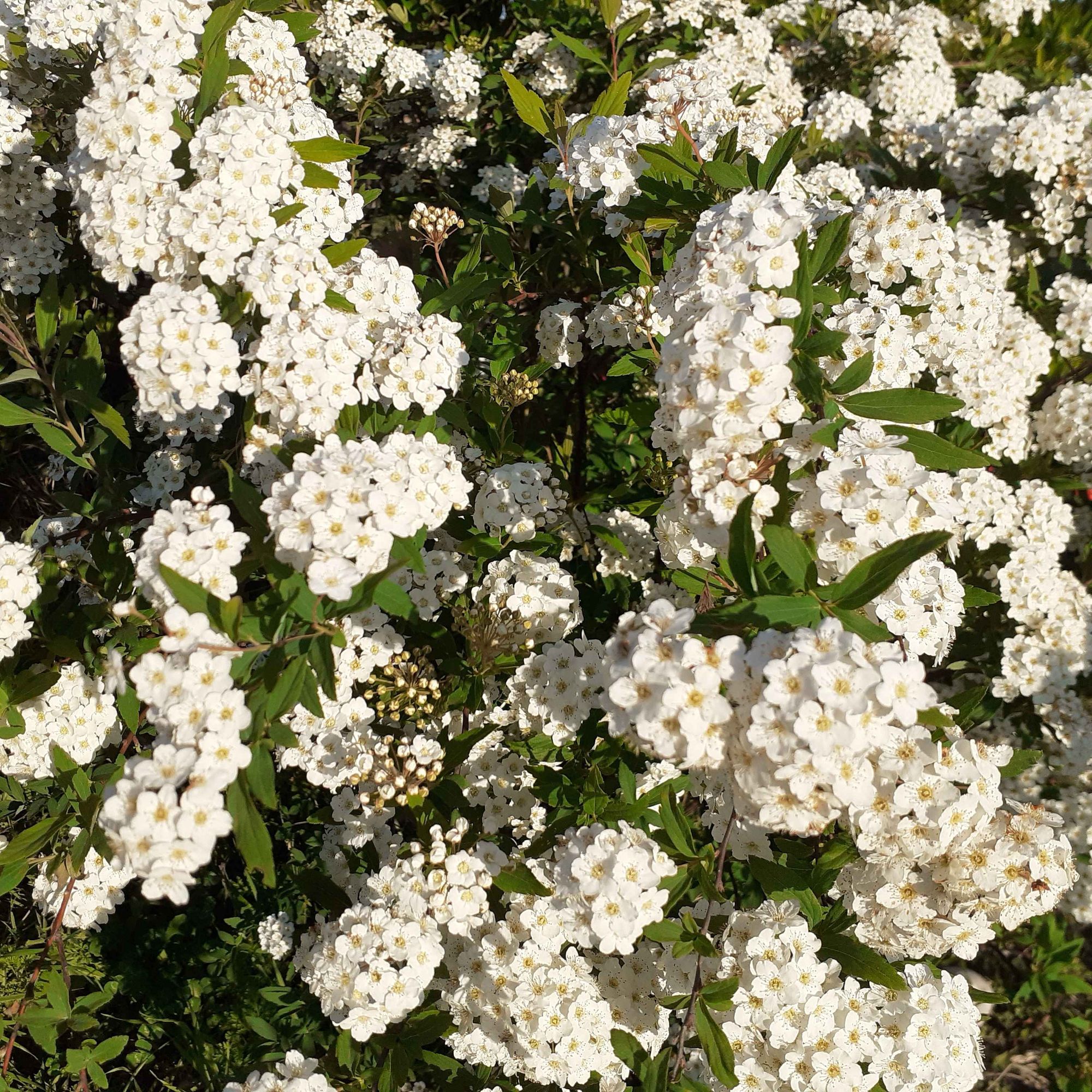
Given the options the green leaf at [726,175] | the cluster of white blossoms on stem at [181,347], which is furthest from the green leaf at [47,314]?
the green leaf at [726,175]

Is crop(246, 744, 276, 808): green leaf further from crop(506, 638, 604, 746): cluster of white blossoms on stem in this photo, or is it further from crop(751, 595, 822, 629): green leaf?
crop(751, 595, 822, 629): green leaf

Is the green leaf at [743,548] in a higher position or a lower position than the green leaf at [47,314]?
higher

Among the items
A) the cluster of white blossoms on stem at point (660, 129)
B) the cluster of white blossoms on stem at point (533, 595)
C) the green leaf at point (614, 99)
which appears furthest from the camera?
the green leaf at point (614, 99)

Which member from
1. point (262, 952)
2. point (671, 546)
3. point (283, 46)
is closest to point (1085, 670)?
point (671, 546)

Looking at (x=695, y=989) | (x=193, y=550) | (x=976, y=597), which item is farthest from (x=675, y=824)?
(x=193, y=550)

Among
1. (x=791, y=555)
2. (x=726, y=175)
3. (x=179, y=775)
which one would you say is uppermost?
(x=726, y=175)

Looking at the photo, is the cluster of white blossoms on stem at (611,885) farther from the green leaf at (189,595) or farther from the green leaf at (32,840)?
the green leaf at (32,840)

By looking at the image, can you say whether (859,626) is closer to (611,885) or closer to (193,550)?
(611,885)
